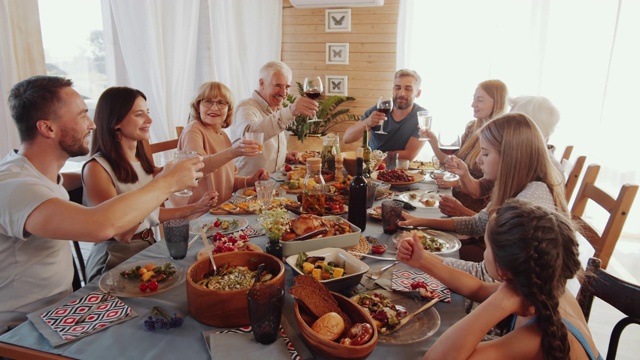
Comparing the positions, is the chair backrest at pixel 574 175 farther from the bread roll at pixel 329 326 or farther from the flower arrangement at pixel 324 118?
the flower arrangement at pixel 324 118

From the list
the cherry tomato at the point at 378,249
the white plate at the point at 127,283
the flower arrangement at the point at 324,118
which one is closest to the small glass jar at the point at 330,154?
the cherry tomato at the point at 378,249

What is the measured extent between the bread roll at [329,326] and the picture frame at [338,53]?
15.4 ft

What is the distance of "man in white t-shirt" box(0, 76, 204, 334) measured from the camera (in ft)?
3.85

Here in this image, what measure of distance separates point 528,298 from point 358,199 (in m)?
0.89

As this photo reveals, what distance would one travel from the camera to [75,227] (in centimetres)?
115

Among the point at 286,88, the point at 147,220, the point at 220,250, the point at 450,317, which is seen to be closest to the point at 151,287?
the point at 220,250

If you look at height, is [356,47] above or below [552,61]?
above

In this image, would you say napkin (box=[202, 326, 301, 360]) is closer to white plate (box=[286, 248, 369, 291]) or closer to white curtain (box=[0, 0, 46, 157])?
white plate (box=[286, 248, 369, 291])

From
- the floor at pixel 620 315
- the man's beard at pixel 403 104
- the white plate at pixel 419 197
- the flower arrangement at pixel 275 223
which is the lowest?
the floor at pixel 620 315

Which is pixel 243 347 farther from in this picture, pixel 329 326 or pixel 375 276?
pixel 375 276

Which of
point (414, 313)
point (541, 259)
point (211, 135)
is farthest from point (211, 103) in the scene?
point (541, 259)

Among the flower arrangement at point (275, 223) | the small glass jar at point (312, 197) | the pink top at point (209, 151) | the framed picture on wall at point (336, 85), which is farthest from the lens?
the framed picture on wall at point (336, 85)

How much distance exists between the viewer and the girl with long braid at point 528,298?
91 centimetres

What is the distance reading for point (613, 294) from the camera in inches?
46.8
